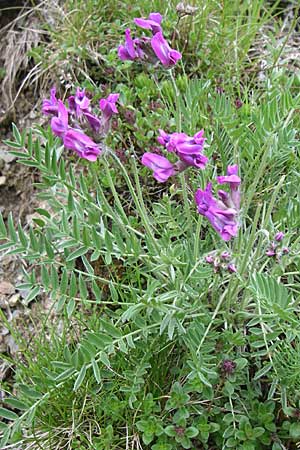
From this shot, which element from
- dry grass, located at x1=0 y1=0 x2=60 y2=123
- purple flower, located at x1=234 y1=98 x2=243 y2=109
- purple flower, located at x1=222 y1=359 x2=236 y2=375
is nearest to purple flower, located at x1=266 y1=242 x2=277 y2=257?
purple flower, located at x1=222 y1=359 x2=236 y2=375

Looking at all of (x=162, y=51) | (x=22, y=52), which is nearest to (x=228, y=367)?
(x=162, y=51)

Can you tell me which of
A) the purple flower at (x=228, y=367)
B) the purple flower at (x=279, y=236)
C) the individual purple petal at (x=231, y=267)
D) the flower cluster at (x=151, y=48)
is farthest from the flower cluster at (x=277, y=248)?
the flower cluster at (x=151, y=48)

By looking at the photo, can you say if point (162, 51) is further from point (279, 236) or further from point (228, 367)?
point (228, 367)

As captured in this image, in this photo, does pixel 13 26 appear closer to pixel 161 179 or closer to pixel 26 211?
pixel 26 211

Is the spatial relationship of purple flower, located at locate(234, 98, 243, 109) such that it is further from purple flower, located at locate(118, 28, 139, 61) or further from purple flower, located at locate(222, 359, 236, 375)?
purple flower, located at locate(222, 359, 236, 375)

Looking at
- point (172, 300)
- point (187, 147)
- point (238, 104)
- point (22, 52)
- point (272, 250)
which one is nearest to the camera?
point (187, 147)

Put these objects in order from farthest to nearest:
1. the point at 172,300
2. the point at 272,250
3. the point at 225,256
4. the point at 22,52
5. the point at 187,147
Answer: the point at 22,52
the point at 172,300
the point at 272,250
the point at 225,256
the point at 187,147

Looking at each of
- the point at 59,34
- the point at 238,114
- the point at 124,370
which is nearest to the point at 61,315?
the point at 124,370
